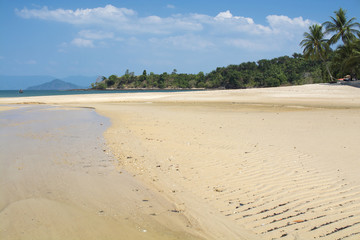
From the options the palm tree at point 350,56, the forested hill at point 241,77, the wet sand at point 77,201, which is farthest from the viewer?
the forested hill at point 241,77

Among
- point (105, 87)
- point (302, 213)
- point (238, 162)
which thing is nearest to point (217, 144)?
point (238, 162)

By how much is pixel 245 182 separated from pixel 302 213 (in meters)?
1.23

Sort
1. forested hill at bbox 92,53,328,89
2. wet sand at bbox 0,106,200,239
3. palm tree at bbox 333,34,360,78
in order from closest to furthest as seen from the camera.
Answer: wet sand at bbox 0,106,200,239
palm tree at bbox 333,34,360,78
forested hill at bbox 92,53,328,89

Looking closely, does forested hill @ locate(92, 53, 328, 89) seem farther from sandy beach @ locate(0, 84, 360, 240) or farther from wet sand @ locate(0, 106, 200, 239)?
wet sand @ locate(0, 106, 200, 239)

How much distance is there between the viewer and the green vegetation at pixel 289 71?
150 feet

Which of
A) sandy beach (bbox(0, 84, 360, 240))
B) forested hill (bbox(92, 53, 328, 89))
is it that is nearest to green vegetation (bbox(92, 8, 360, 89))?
forested hill (bbox(92, 53, 328, 89))

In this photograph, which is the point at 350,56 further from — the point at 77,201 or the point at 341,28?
the point at 77,201

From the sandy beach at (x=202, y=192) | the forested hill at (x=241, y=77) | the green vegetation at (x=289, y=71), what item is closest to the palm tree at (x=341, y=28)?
the green vegetation at (x=289, y=71)

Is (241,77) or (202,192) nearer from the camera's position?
(202,192)

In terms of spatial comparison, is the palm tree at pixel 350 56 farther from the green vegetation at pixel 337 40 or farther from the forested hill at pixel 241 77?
the forested hill at pixel 241 77

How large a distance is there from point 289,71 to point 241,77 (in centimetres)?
1752

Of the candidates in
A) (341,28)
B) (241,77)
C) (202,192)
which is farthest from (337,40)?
(241,77)

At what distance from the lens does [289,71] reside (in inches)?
4092

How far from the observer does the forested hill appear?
9656cm
